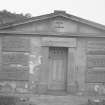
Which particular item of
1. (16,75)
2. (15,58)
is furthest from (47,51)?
(16,75)

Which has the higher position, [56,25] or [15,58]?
[56,25]

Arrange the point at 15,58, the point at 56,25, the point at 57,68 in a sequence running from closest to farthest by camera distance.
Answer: the point at 15,58 → the point at 56,25 → the point at 57,68

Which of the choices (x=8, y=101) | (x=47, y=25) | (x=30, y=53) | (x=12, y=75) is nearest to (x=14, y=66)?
(x=12, y=75)

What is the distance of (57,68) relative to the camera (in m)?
10.2

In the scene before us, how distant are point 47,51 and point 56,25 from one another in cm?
146

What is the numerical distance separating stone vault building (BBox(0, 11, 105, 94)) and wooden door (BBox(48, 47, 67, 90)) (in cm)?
23

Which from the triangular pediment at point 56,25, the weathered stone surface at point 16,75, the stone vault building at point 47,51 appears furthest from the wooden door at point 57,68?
the weathered stone surface at point 16,75

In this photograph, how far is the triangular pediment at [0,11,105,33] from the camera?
9.49 metres

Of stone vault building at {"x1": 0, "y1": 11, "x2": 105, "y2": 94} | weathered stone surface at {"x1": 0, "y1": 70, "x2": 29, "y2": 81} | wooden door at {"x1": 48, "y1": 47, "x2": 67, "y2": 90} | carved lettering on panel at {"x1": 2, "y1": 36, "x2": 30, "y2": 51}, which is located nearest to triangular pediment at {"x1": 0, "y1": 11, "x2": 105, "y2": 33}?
stone vault building at {"x1": 0, "y1": 11, "x2": 105, "y2": 94}

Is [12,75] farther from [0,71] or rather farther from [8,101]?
[8,101]

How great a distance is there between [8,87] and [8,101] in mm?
1732

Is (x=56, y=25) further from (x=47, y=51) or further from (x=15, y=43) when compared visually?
(x=15, y=43)

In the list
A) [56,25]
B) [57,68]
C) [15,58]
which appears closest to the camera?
[15,58]

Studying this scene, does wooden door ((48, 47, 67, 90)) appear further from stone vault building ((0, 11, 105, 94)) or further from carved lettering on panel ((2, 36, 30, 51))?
carved lettering on panel ((2, 36, 30, 51))
